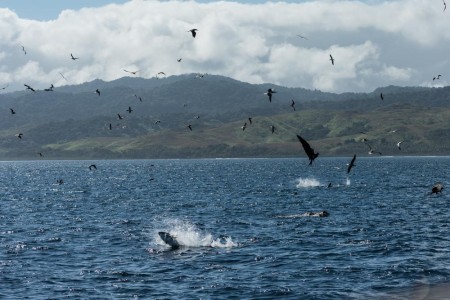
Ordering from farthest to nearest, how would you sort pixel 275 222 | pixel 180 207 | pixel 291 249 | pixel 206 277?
pixel 180 207 < pixel 275 222 < pixel 291 249 < pixel 206 277

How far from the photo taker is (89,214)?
80625 mm

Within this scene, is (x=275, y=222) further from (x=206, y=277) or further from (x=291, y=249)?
(x=206, y=277)

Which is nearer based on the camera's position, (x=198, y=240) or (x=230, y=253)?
(x=230, y=253)

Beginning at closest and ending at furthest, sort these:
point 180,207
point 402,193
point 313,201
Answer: point 180,207 < point 313,201 < point 402,193

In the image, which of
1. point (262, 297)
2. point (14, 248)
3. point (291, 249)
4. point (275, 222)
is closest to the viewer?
point (262, 297)

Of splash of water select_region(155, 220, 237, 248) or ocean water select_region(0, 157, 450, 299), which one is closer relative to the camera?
ocean water select_region(0, 157, 450, 299)

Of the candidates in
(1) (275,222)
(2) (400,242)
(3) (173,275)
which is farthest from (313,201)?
(3) (173,275)

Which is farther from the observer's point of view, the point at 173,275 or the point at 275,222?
the point at 275,222

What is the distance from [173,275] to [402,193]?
7411 cm

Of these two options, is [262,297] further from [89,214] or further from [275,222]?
[89,214]

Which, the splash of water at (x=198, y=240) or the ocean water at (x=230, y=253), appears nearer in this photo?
the ocean water at (x=230, y=253)

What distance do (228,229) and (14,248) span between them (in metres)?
19.2

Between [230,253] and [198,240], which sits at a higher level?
[198,240]

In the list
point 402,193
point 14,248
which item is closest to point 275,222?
point 14,248
